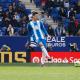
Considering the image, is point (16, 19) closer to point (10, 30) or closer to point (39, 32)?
point (10, 30)

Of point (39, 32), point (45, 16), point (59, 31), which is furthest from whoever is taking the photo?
point (45, 16)

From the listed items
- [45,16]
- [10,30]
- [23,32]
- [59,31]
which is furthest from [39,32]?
[45,16]

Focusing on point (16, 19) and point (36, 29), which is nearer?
point (36, 29)

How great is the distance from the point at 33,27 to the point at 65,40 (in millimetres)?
3130

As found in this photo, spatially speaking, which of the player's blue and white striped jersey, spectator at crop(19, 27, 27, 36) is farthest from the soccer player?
spectator at crop(19, 27, 27, 36)

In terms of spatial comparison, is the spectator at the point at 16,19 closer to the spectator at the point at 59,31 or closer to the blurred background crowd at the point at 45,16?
the blurred background crowd at the point at 45,16

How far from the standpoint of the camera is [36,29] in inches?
739

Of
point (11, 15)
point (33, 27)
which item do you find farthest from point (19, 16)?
point (33, 27)

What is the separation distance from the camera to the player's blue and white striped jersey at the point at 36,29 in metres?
18.4

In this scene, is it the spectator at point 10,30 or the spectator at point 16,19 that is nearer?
the spectator at point 10,30
